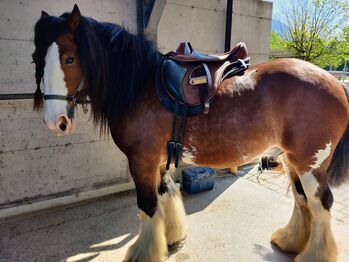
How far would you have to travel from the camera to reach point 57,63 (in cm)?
153

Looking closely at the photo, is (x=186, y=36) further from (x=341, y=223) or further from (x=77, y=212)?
(x=341, y=223)

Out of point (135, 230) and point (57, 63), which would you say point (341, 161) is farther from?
point (57, 63)

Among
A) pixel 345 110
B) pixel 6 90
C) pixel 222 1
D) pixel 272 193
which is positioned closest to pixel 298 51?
pixel 222 1

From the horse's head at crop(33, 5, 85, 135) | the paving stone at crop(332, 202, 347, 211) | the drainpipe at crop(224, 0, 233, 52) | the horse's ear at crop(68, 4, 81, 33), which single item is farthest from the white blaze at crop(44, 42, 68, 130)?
the paving stone at crop(332, 202, 347, 211)

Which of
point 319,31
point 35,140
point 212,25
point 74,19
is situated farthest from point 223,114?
point 319,31

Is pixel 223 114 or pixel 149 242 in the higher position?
pixel 223 114

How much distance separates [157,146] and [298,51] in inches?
418

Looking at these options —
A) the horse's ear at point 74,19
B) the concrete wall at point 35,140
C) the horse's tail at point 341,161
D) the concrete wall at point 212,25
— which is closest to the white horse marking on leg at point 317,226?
the horse's tail at point 341,161

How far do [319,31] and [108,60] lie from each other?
11.0m

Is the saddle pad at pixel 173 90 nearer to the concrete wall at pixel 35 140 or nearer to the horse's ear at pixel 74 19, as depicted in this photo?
the horse's ear at pixel 74 19

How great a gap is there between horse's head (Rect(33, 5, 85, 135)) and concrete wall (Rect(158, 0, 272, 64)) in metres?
1.76

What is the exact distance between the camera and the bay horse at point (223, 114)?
5.41 ft

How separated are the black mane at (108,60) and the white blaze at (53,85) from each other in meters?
0.06

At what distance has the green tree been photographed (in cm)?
1040
